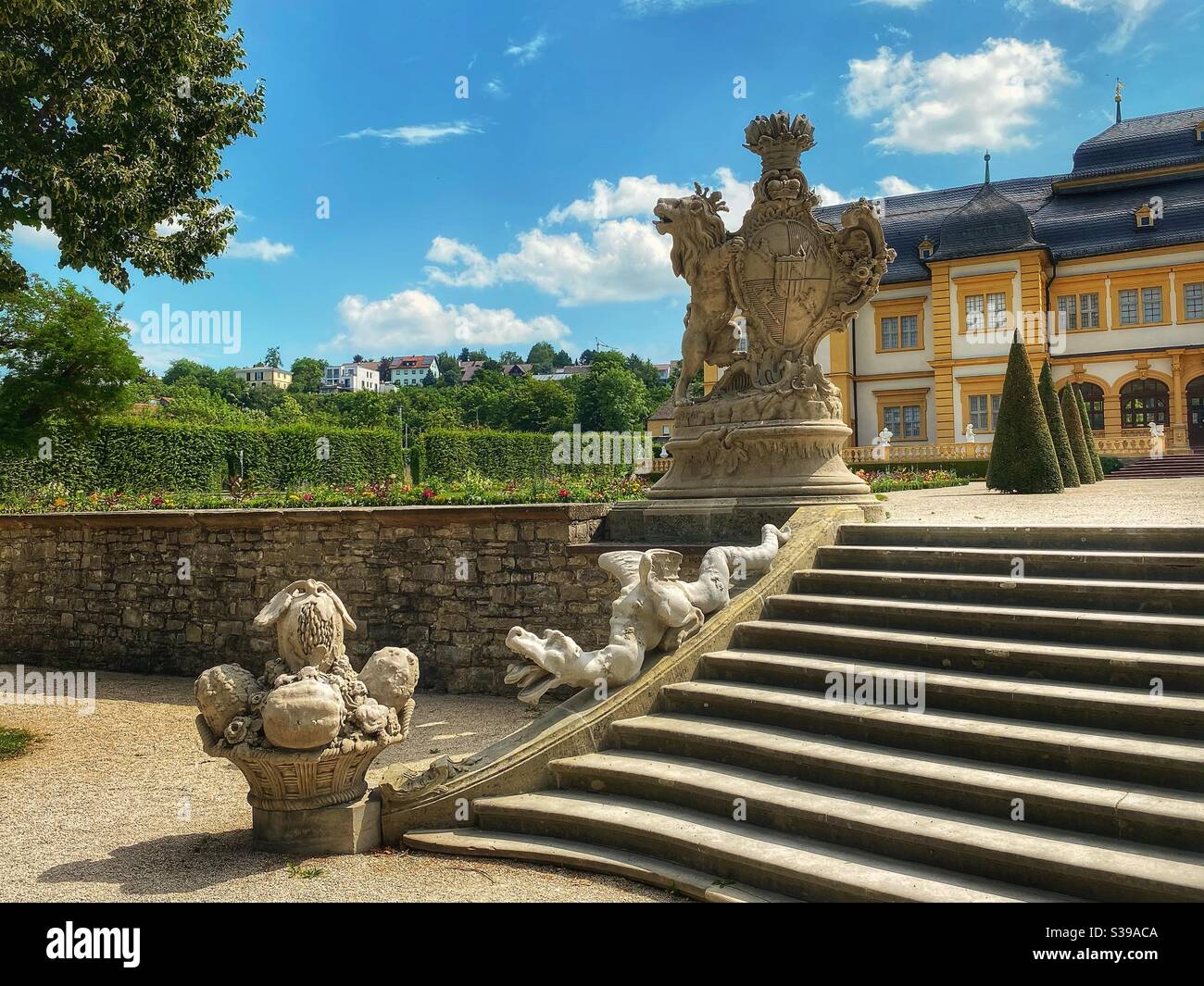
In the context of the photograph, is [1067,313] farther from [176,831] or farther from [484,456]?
[176,831]

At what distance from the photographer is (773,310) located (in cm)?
970

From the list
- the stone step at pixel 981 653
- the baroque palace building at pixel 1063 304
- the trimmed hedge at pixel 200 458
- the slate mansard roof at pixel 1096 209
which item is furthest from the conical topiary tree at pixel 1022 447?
the slate mansard roof at pixel 1096 209

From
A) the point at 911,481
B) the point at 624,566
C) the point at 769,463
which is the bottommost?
the point at 624,566

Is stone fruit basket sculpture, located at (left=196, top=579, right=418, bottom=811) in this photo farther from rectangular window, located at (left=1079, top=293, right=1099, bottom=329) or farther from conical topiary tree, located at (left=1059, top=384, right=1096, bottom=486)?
rectangular window, located at (left=1079, top=293, right=1099, bottom=329)

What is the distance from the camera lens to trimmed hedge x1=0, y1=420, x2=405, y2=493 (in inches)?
774

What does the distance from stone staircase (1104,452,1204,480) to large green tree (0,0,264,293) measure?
24344mm

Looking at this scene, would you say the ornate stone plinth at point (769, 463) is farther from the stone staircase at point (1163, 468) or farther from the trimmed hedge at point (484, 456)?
the stone staircase at point (1163, 468)

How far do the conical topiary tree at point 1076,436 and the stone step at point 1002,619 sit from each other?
15.8m

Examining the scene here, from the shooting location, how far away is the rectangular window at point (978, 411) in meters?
40.2

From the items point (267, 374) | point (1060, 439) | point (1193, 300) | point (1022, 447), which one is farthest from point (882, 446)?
point (267, 374)

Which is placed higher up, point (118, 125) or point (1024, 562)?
point (118, 125)

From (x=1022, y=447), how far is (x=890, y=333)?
28.9 m

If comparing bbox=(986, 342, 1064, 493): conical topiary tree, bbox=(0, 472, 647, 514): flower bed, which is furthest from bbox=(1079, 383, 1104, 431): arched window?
bbox=(0, 472, 647, 514): flower bed

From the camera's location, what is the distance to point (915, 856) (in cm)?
439
